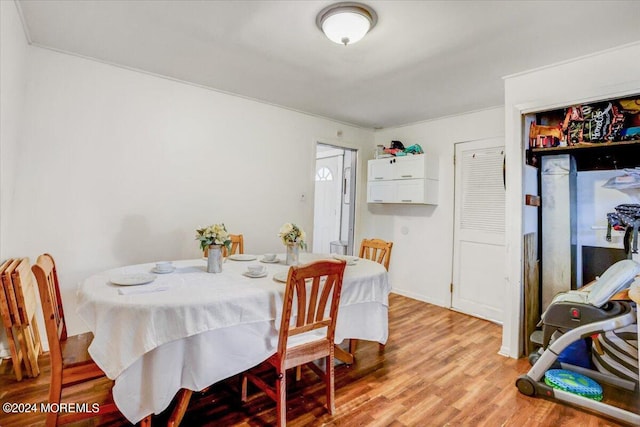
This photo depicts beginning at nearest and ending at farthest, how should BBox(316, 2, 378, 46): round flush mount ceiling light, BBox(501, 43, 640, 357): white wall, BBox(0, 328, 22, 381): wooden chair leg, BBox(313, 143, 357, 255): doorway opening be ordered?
BBox(316, 2, 378, 46): round flush mount ceiling light < BBox(0, 328, 22, 381): wooden chair leg < BBox(501, 43, 640, 357): white wall < BBox(313, 143, 357, 255): doorway opening

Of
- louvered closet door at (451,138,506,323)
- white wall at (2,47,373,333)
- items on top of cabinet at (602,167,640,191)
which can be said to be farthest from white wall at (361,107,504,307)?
white wall at (2,47,373,333)

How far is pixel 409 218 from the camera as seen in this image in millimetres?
4672

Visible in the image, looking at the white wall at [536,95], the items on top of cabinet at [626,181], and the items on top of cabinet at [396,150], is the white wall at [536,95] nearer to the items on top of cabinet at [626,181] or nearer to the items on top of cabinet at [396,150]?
the items on top of cabinet at [626,181]

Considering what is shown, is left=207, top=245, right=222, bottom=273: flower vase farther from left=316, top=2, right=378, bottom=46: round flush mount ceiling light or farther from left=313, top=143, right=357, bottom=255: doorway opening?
left=313, top=143, right=357, bottom=255: doorway opening

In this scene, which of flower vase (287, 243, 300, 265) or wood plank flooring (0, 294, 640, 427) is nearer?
wood plank flooring (0, 294, 640, 427)

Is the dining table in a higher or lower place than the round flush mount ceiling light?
lower

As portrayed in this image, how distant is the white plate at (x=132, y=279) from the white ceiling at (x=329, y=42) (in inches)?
67.3

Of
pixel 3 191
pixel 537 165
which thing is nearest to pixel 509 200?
pixel 537 165

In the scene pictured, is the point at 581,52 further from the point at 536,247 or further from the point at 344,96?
the point at 344,96

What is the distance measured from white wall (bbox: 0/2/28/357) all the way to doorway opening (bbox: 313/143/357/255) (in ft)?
10.9

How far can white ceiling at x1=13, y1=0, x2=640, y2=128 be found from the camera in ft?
6.57

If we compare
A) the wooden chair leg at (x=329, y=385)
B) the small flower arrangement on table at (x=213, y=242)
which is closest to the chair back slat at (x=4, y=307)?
the small flower arrangement on table at (x=213, y=242)

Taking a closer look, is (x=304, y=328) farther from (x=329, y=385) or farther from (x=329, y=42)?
(x=329, y=42)

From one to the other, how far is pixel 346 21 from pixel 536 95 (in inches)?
74.1
